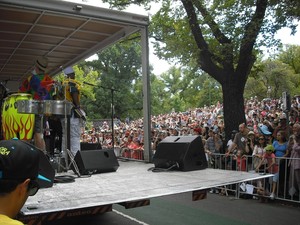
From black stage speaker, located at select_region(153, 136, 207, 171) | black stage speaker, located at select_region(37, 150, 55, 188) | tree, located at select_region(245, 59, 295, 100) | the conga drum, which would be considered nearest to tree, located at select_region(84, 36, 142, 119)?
tree, located at select_region(245, 59, 295, 100)

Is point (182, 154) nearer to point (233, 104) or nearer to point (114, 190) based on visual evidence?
point (114, 190)

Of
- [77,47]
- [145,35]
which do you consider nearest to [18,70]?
[77,47]

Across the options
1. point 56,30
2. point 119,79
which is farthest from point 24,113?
point 119,79

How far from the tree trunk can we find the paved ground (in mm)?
3982

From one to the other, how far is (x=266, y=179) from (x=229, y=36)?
593 centimetres

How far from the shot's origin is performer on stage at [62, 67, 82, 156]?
230 inches

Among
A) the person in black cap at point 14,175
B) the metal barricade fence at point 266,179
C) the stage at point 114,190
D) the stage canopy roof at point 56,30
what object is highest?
the stage canopy roof at point 56,30

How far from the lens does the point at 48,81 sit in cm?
578

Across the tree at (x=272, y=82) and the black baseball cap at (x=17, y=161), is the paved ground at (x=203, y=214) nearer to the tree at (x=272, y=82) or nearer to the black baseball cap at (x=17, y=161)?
the black baseball cap at (x=17, y=161)

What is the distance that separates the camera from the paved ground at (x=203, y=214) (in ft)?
22.4

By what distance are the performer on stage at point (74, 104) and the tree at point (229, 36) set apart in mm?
7387

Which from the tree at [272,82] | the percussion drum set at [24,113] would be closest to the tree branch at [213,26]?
the percussion drum set at [24,113]

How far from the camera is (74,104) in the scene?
6004mm

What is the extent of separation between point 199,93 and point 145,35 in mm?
48479
